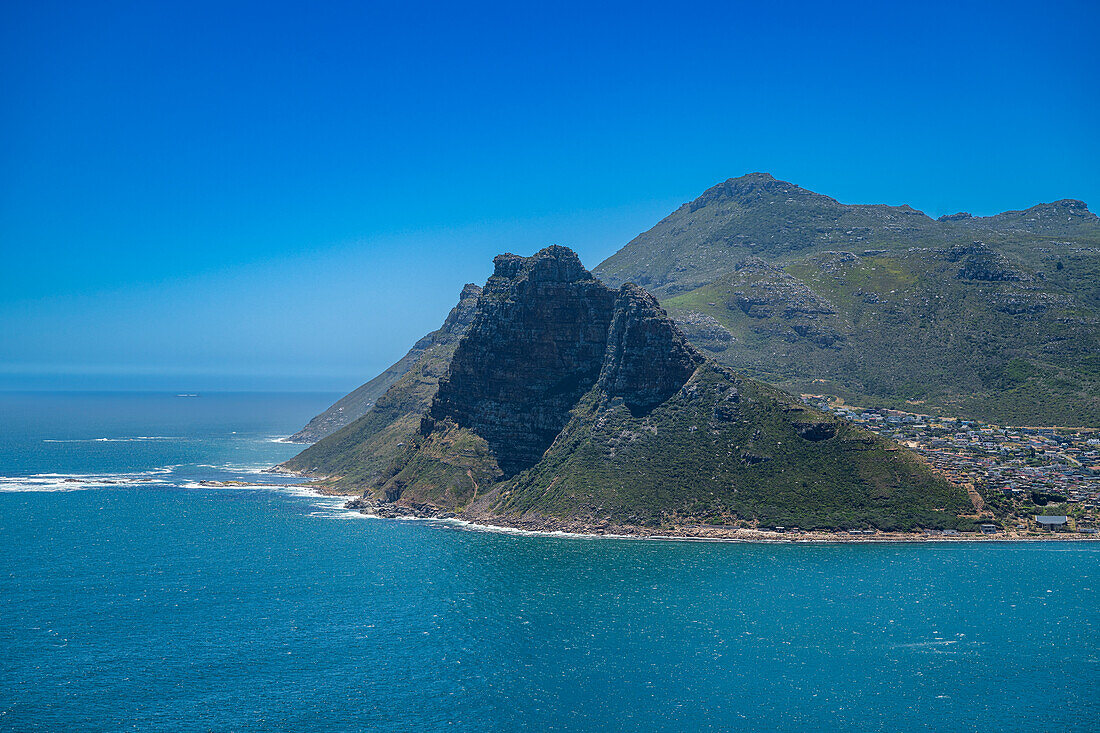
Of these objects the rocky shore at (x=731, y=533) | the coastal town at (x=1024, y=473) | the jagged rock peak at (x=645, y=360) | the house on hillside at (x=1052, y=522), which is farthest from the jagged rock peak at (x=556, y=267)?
the house on hillside at (x=1052, y=522)

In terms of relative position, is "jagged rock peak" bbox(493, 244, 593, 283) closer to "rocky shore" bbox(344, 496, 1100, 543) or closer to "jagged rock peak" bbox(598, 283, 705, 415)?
"jagged rock peak" bbox(598, 283, 705, 415)

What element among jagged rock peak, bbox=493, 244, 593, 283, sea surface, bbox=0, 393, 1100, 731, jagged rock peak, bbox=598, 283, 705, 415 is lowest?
sea surface, bbox=0, 393, 1100, 731

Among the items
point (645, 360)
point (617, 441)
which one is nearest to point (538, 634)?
point (617, 441)

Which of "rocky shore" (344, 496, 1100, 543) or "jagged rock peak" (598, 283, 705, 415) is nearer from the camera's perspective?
"rocky shore" (344, 496, 1100, 543)

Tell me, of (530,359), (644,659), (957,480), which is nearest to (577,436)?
(530,359)

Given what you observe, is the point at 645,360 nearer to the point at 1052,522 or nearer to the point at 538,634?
the point at 1052,522

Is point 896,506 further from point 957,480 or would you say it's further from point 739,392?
point 739,392

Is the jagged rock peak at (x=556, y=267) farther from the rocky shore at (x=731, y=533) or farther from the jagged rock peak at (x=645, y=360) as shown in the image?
the rocky shore at (x=731, y=533)

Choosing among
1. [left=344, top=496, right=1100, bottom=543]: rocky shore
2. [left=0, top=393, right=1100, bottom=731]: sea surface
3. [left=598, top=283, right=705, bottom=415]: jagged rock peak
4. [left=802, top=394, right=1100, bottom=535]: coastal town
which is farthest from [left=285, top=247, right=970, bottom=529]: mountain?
[left=0, top=393, right=1100, bottom=731]: sea surface
